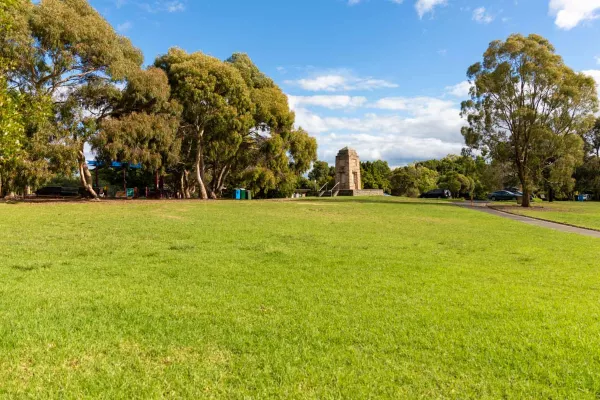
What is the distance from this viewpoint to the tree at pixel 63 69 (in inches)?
690

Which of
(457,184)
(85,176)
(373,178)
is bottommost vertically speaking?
(457,184)

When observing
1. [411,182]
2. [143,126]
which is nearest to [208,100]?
[143,126]

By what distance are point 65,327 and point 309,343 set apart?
226cm

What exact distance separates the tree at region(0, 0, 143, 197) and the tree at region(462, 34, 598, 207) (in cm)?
2270

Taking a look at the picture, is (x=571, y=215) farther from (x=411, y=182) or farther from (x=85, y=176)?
(x=411, y=182)

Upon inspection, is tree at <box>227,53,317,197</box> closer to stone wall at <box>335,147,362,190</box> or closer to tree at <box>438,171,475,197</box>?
stone wall at <box>335,147,362,190</box>

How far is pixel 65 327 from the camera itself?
370 cm

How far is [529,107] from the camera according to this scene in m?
26.4

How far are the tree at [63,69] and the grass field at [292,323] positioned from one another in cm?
1256

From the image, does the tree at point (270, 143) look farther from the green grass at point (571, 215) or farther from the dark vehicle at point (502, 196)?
the dark vehicle at point (502, 196)

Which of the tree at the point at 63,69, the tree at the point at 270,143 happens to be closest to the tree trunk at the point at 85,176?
the tree at the point at 63,69

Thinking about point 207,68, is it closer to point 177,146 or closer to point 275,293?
point 177,146

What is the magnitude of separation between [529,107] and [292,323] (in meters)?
28.1

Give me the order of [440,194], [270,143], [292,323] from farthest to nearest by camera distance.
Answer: [440,194] < [270,143] < [292,323]
